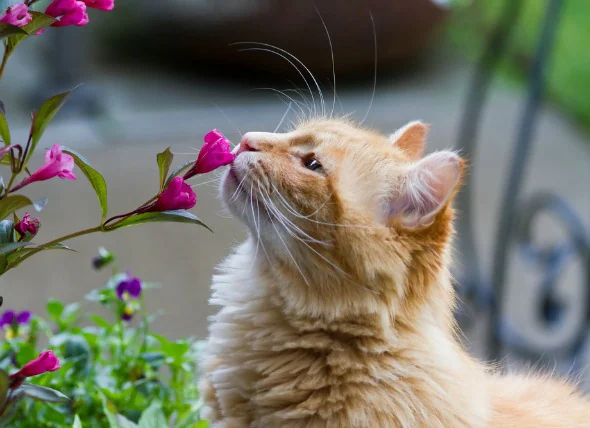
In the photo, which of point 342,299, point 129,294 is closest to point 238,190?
point 342,299

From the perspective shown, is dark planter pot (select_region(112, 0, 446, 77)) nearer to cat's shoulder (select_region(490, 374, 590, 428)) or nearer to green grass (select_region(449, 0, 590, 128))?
green grass (select_region(449, 0, 590, 128))

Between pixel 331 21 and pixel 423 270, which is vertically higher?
pixel 331 21

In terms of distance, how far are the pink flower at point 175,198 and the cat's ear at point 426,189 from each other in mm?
308

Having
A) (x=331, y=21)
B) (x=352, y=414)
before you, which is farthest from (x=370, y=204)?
(x=331, y=21)

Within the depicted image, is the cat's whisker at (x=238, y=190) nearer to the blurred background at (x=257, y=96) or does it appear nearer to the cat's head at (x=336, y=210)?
the cat's head at (x=336, y=210)

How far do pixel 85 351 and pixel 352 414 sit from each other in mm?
411

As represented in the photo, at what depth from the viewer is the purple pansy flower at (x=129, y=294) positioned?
1.06 m

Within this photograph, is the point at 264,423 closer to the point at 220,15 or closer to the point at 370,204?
the point at 370,204

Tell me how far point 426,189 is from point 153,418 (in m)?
0.44

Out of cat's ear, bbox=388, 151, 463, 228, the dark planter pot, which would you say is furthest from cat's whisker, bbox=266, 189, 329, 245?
the dark planter pot

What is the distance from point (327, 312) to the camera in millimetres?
901

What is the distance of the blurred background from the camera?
2670mm

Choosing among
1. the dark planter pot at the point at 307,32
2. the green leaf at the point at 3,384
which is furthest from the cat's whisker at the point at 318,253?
the dark planter pot at the point at 307,32

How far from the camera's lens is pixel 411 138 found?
1.09 meters
